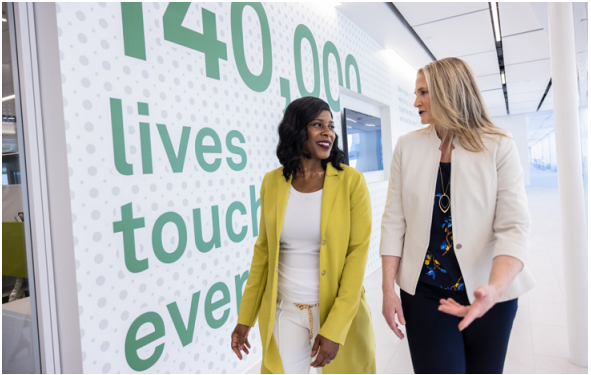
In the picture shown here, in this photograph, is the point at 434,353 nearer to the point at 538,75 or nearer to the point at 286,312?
the point at 286,312

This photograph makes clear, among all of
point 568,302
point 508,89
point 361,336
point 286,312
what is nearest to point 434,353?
point 361,336

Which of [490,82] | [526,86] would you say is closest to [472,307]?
[490,82]

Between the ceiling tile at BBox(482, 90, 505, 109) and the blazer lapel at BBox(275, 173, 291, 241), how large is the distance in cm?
931

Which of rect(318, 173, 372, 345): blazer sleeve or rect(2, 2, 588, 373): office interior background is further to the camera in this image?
rect(2, 2, 588, 373): office interior background

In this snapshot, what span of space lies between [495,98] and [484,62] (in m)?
5.16

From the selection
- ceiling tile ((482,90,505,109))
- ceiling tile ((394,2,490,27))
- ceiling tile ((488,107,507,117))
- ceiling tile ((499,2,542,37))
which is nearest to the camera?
ceiling tile ((394,2,490,27))

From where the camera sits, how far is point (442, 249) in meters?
1.24

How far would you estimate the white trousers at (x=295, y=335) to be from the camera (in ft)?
4.86

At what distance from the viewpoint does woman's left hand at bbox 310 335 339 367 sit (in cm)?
138

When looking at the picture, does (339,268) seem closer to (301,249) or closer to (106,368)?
(301,249)

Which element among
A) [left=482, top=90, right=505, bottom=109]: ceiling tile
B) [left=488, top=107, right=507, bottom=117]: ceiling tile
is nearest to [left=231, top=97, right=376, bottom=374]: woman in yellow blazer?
[left=482, top=90, right=505, bottom=109]: ceiling tile

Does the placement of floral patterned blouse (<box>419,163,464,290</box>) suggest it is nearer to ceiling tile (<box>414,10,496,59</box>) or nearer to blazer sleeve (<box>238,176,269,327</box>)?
blazer sleeve (<box>238,176,269,327</box>)

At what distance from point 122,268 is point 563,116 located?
9.26ft

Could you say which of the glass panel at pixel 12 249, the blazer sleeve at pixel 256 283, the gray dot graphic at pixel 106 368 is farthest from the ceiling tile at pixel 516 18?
the gray dot graphic at pixel 106 368
